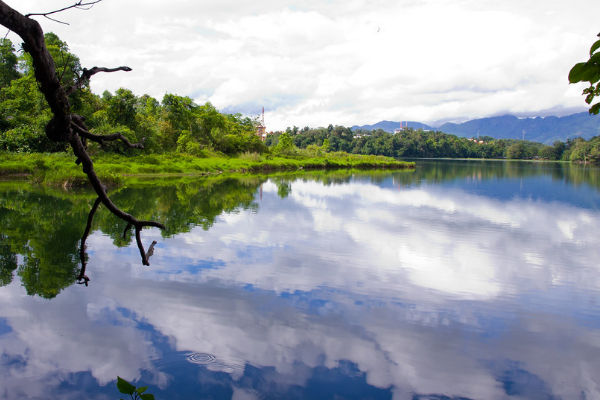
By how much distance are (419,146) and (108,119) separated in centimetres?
10057

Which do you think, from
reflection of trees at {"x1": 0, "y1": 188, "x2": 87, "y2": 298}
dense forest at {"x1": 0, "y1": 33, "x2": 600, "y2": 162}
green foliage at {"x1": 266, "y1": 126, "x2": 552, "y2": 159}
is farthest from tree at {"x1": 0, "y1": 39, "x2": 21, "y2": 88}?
green foliage at {"x1": 266, "y1": 126, "x2": 552, "y2": 159}

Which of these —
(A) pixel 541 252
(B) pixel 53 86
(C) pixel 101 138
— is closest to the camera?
(B) pixel 53 86

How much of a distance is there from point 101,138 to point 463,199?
2388 centimetres

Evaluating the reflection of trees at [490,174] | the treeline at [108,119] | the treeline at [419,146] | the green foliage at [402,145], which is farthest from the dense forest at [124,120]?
the green foliage at [402,145]

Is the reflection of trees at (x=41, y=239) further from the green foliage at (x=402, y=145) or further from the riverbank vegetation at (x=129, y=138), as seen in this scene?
the green foliage at (x=402, y=145)

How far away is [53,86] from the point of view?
1.89 metres

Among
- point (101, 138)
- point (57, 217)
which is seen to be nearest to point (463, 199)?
point (57, 217)

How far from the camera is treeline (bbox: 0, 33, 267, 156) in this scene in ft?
88.8

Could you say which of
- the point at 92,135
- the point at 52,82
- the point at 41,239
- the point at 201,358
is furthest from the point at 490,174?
the point at 52,82

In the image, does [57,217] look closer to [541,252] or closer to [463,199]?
[541,252]

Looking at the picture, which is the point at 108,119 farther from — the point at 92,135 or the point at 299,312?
the point at 92,135

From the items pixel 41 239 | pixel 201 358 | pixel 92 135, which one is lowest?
pixel 201 358

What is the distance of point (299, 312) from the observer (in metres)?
7.09

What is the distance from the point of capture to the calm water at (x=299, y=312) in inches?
205
